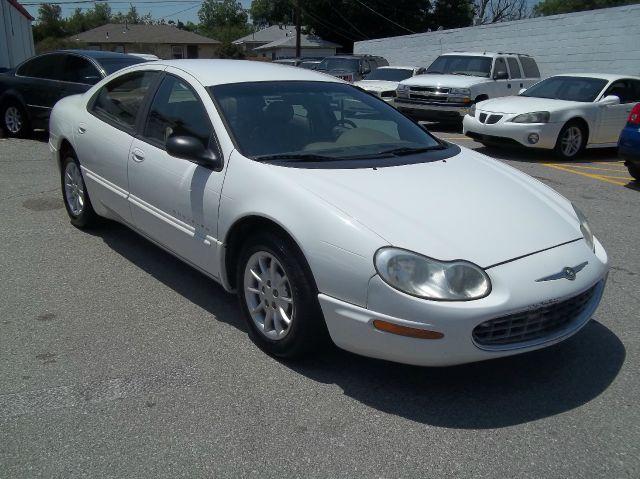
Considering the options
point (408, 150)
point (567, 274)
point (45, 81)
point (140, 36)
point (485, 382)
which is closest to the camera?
point (567, 274)

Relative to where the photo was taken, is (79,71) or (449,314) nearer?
(449,314)

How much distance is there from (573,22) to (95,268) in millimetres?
18151

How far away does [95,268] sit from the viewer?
16.5 feet

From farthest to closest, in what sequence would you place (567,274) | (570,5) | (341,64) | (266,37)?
(266,37), (570,5), (341,64), (567,274)

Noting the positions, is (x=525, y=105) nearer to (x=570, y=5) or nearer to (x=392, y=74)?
(x=392, y=74)

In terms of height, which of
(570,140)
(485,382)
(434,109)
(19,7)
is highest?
(19,7)

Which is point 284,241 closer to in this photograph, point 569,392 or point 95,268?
point 569,392

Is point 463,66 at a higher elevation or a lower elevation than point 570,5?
lower

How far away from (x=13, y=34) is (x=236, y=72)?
1070 inches

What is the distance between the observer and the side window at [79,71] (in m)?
9.95

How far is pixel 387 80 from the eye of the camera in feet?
58.5

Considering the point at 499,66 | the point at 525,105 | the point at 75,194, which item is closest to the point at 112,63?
the point at 75,194

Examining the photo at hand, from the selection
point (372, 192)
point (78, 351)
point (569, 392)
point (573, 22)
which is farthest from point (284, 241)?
point (573, 22)

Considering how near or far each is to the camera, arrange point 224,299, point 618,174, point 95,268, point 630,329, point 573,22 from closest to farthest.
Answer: point 630,329 → point 224,299 → point 95,268 → point 618,174 → point 573,22
